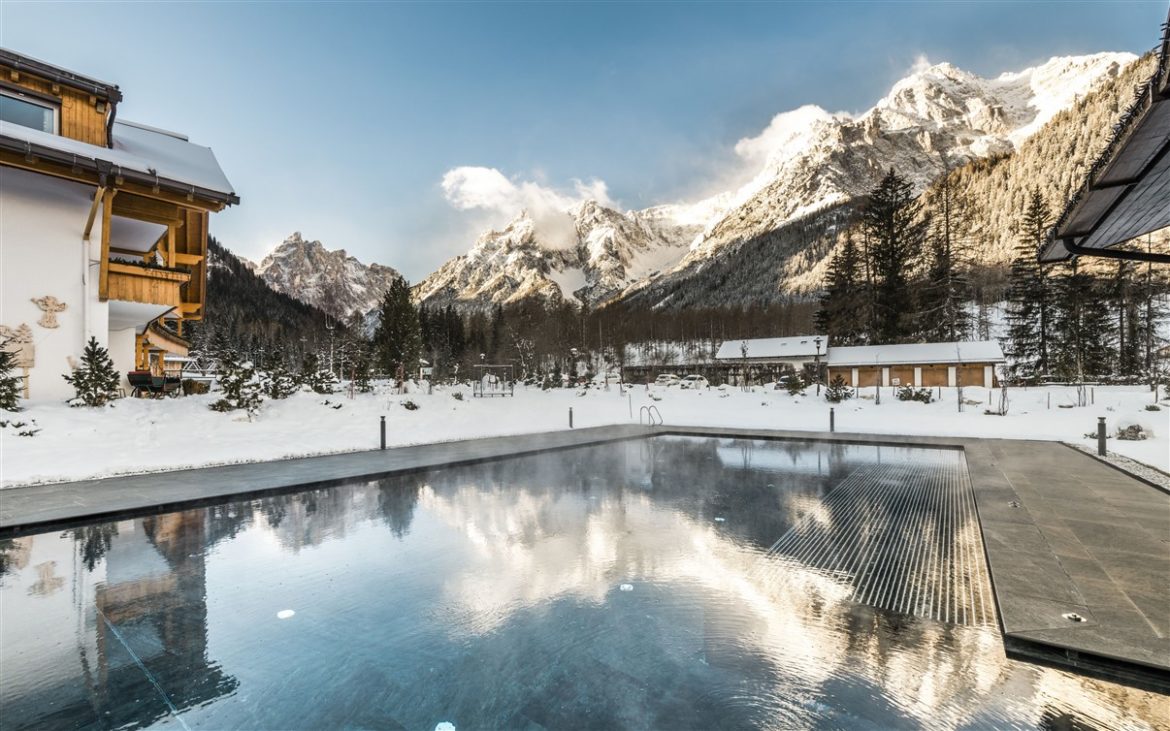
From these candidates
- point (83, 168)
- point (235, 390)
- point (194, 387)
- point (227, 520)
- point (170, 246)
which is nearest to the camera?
point (227, 520)

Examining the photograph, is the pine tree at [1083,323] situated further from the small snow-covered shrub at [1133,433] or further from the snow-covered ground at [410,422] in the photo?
the small snow-covered shrub at [1133,433]

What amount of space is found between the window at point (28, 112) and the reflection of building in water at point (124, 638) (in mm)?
11482

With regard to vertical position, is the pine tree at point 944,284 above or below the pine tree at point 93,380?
above

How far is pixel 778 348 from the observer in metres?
37.4

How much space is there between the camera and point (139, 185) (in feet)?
36.0

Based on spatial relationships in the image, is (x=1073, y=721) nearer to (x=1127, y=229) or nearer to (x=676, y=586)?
(x=676, y=586)

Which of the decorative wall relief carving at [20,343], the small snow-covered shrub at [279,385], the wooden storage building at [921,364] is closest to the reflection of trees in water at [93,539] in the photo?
the decorative wall relief carving at [20,343]

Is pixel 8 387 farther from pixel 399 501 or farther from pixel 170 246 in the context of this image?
pixel 399 501

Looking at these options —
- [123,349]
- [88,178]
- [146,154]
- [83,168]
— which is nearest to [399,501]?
[83,168]

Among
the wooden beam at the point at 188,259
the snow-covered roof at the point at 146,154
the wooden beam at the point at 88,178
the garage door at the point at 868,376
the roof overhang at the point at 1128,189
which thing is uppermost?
the snow-covered roof at the point at 146,154

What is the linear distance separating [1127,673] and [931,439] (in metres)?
10.3

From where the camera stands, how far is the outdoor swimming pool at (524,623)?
7.59 feet

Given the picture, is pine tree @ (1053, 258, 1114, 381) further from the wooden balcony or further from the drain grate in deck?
the wooden balcony

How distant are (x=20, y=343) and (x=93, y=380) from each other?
1660 mm
